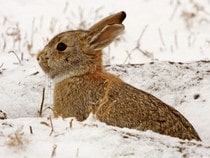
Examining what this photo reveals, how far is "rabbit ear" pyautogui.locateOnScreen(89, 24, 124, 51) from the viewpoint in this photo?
575cm

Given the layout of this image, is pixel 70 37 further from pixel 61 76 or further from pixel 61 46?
pixel 61 76

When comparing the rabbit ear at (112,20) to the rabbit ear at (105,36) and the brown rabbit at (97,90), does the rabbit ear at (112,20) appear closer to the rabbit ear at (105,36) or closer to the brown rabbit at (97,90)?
the brown rabbit at (97,90)

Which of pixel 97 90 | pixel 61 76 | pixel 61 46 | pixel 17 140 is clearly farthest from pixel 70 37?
pixel 17 140

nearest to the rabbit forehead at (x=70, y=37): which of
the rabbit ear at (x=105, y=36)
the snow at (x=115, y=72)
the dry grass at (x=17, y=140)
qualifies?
the rabbit ear at (x=105, y=36)

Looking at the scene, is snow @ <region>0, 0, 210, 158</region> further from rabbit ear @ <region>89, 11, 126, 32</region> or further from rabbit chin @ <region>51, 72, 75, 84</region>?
rabbit ear @ <region>89, 11, 126, 32</region>

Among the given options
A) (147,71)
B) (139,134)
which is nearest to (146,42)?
(147,71)

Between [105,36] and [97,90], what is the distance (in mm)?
497

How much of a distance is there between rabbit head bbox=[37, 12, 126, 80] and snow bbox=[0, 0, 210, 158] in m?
0.36

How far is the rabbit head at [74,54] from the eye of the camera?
6.03 meters

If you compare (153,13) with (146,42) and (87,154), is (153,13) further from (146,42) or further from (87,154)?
(87,154)

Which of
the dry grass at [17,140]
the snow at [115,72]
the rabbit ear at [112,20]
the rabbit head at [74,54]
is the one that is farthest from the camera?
the rabbit ear at [112,20]

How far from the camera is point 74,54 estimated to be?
19.9ft

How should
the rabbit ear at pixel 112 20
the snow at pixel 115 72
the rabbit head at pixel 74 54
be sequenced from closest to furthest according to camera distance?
the snow at pixel 115 72 → the rabbit head at pixel 74 54 → the rabbit ear at pixel 112 20

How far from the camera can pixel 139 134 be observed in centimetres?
410
